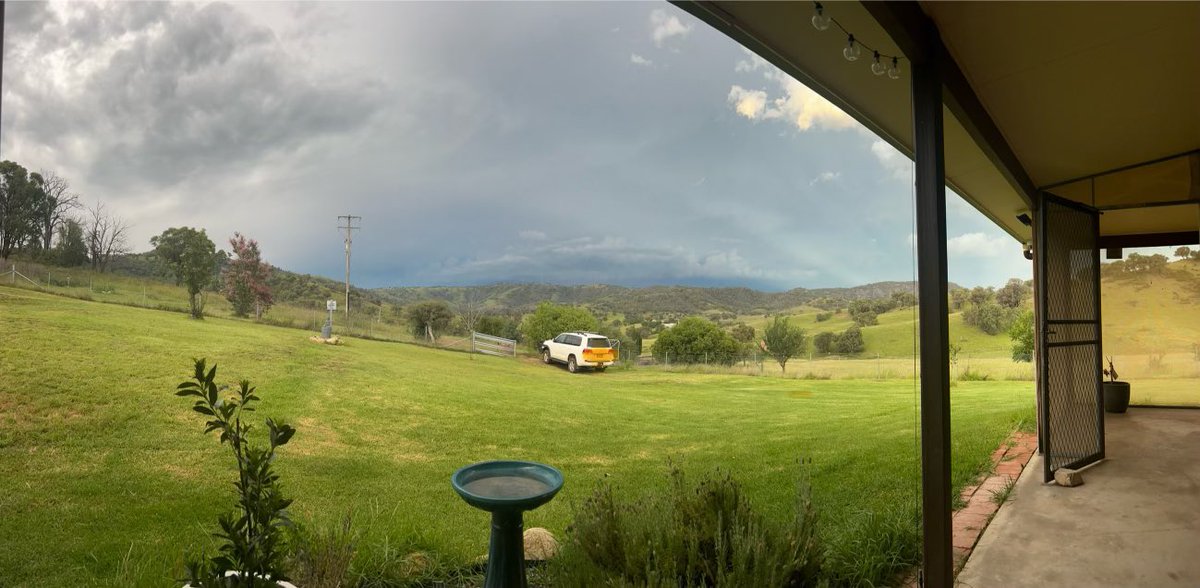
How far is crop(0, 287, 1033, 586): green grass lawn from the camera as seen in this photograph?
3.58m

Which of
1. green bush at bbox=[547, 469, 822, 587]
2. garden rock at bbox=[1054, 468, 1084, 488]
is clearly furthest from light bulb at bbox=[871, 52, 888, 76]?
garden rock at bbox=[1054, 468, 1084, 488]

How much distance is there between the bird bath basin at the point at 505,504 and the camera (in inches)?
57.6

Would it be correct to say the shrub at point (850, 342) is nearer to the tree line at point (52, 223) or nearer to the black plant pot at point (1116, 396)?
the black plant pot at point (1116, 396)

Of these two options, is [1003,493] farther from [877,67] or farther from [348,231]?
[348,231]

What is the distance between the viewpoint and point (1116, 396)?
5.12 meters

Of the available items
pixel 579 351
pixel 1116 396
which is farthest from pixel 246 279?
pixel 1116 396

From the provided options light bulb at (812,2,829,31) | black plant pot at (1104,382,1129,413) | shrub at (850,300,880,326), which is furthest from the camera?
shrub at (850,300,880,326)

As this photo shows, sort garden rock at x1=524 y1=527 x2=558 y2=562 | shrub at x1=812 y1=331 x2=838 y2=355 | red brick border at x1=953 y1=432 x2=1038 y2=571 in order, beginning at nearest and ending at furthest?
1. garden rock at x1=524 y1=527 x2=558 y2=562
2. red brick border at x1=953 y1=432 x2=1038 y2=571
3. shrub at x1=812 y1=331 x2=838 y2=355

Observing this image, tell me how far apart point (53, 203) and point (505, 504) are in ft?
17.1

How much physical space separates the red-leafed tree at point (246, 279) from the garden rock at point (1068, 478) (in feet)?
24.8

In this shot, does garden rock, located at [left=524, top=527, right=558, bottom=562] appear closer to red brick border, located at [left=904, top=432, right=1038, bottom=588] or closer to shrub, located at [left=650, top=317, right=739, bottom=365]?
red brick border, located at [left=904, top=432, right=1038, bottom=588]

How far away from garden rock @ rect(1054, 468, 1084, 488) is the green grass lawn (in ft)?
1.52

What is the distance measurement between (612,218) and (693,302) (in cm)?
269

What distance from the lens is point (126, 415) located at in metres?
4.86
